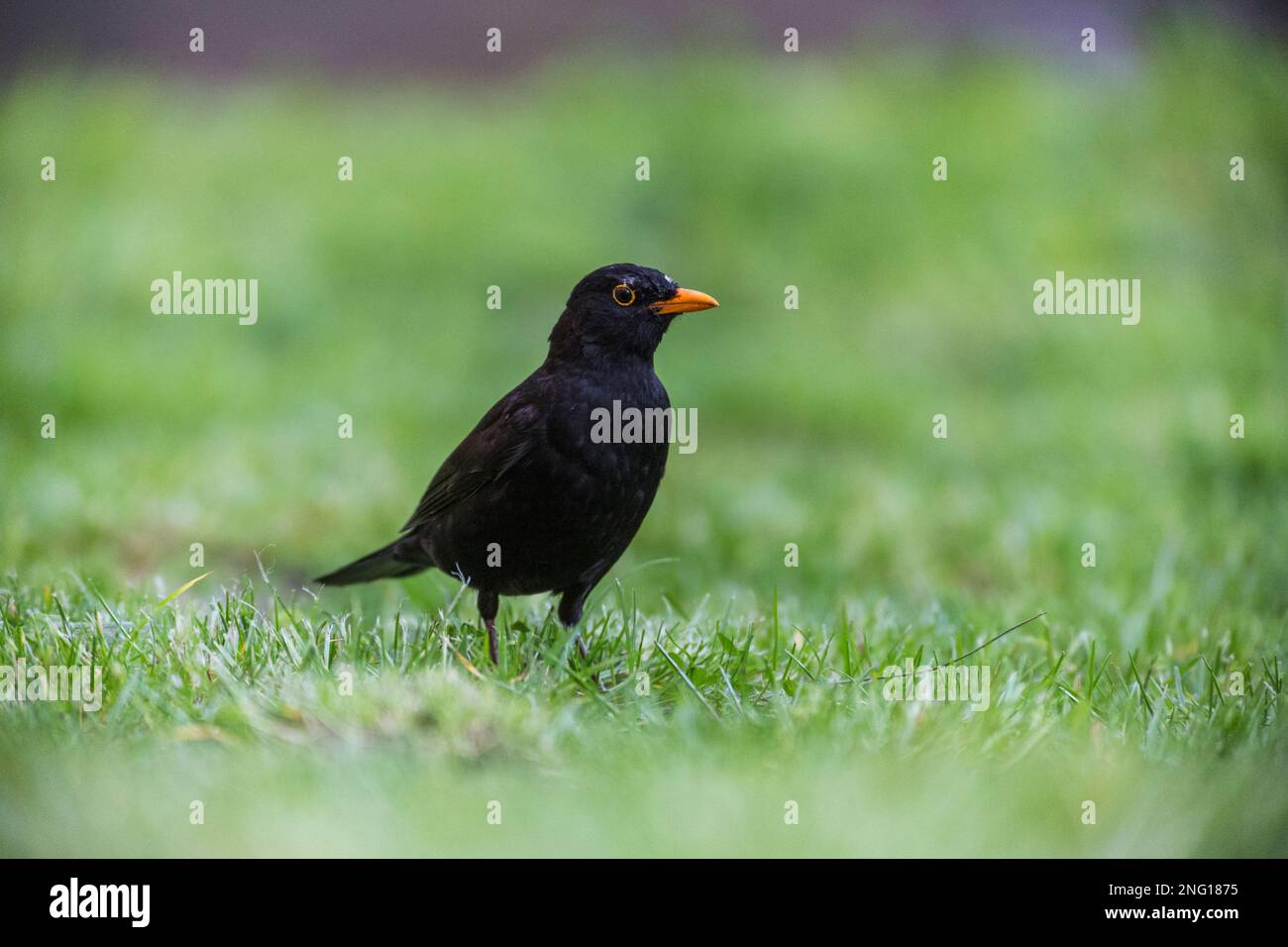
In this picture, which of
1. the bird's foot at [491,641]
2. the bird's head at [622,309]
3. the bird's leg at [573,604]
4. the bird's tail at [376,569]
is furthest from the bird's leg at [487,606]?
the bird's head at [622,309]

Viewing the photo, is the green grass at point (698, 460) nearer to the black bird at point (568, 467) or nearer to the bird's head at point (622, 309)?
the black bird at point (568, 467)

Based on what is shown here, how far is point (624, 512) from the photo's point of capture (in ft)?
12.3

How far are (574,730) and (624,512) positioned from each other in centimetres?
83

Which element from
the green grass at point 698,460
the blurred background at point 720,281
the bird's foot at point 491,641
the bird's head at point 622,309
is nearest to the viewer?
the green grass at point 698,460

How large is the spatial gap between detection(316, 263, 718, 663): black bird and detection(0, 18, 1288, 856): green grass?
0.20 metres

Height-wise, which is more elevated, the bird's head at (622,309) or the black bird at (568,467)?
the bird's head at (622,309)

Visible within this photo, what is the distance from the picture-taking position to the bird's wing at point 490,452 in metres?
3.79

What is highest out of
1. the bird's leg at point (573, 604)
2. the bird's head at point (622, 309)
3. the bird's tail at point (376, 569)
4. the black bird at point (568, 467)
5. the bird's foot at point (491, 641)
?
the bird's head at point (622, 309)

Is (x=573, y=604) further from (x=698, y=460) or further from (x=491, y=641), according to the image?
(x=698, y=460)

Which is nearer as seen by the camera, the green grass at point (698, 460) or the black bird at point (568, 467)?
the green grass at point (698, 460)

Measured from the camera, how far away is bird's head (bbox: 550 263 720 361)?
3.94 metres

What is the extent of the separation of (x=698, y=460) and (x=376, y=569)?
3.33 m
